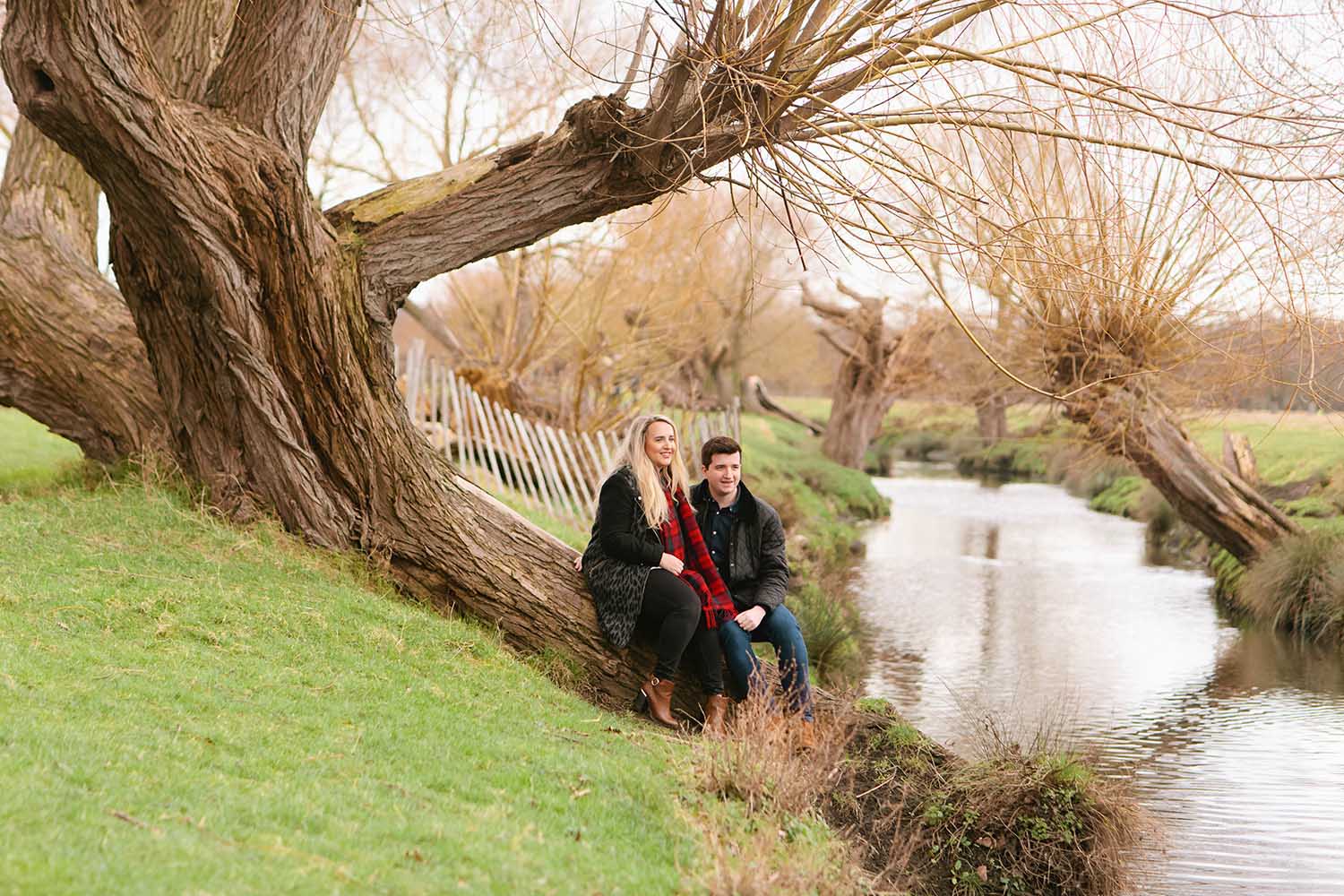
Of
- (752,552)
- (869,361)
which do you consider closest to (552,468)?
(752,552)

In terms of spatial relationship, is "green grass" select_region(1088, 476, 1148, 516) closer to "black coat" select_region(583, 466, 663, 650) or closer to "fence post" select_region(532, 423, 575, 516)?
"fence post" select_region(532, 423, 575, 516)

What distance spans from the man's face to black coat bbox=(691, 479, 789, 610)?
90 mm

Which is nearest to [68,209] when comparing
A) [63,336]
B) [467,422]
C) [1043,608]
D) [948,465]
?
[63,336]

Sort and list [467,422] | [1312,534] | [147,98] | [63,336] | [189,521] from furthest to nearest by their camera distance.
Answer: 1. [467,422]
2. [1312,534]
3. [63,336]
4. [189,521]
5. [147,98]

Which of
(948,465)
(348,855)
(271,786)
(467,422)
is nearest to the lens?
(348,855)

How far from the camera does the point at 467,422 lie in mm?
15250

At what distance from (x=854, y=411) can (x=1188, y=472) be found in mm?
12000

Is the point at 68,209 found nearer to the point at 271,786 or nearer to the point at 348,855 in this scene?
the point at 271,786

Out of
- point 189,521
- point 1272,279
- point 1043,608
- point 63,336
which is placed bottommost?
point 1043,608

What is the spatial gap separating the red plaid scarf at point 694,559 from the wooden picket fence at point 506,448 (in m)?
7.36

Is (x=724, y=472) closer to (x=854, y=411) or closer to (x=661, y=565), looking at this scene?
(x=661, y=565)

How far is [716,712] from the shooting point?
678 cm

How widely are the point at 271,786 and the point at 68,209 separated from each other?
7.11 metres

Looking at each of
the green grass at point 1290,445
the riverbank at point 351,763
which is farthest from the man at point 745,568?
the green grass at point 1290,445
